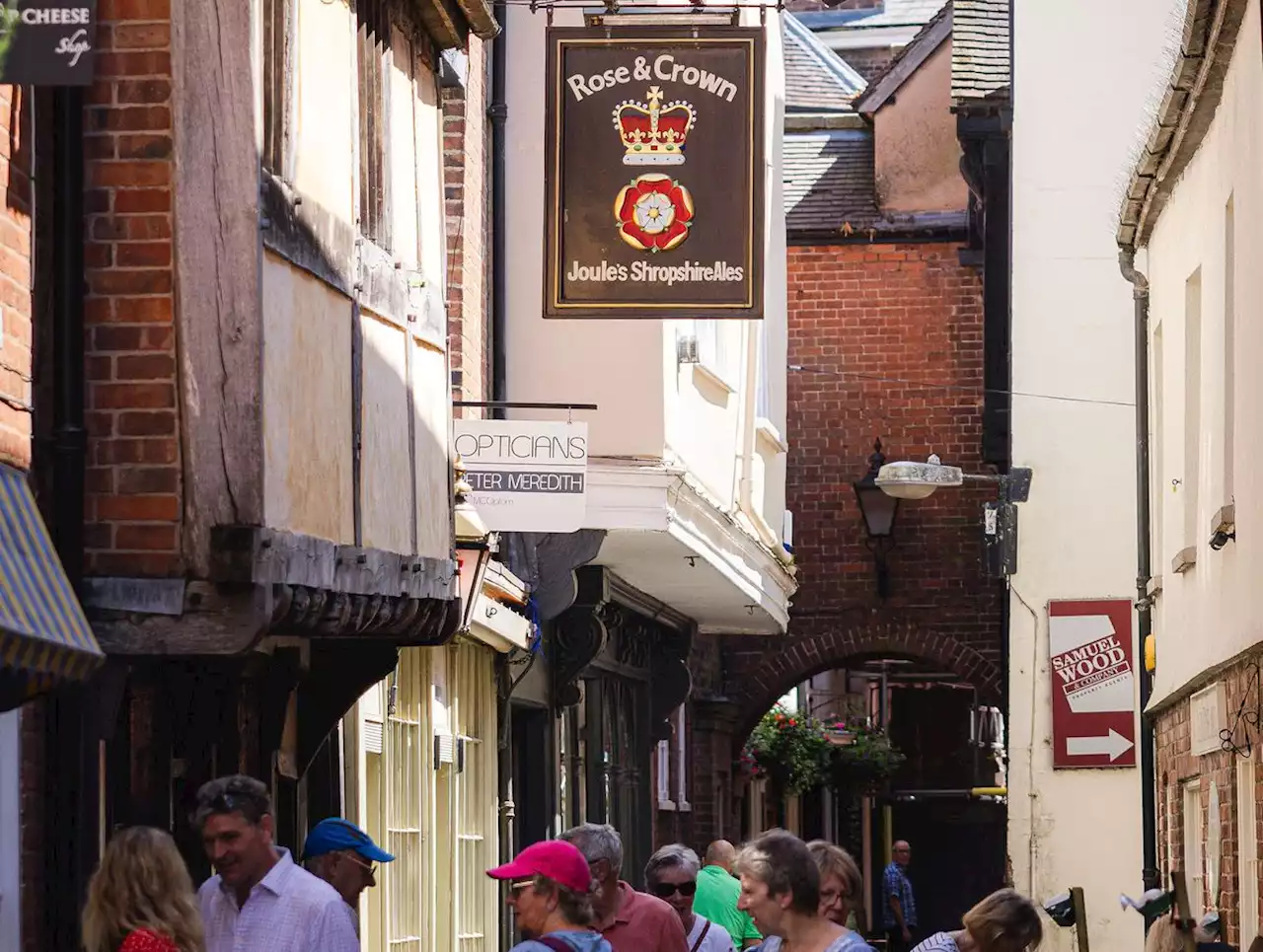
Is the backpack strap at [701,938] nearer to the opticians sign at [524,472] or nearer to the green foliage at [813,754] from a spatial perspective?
the opticians sign at [524,472]

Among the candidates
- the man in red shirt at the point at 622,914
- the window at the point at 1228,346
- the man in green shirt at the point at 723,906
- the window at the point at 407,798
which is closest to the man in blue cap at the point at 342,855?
the man in red shirt at the point at 622,914

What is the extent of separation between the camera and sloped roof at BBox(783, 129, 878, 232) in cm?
2559

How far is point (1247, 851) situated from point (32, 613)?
6.19m

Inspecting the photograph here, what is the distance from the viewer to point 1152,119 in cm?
1319

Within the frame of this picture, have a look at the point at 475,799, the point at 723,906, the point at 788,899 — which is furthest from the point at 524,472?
the point at 788,899

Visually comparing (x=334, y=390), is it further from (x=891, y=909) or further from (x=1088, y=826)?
(x=891, y=909)

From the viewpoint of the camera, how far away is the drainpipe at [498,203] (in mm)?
14219

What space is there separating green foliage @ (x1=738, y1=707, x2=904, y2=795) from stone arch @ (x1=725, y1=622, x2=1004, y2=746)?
34.6 inches

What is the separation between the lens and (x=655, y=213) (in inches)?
455

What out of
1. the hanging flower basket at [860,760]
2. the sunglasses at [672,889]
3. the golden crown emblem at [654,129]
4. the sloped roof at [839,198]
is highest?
the sloped roof at [839,198]

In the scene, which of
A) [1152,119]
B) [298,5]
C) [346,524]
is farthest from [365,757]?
[1152,119]

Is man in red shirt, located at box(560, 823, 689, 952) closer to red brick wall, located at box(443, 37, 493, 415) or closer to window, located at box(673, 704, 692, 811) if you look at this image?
red brick wall, located at box(443, 37, 493, 415)

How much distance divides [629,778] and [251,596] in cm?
1211

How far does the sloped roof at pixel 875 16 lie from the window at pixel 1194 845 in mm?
24808
